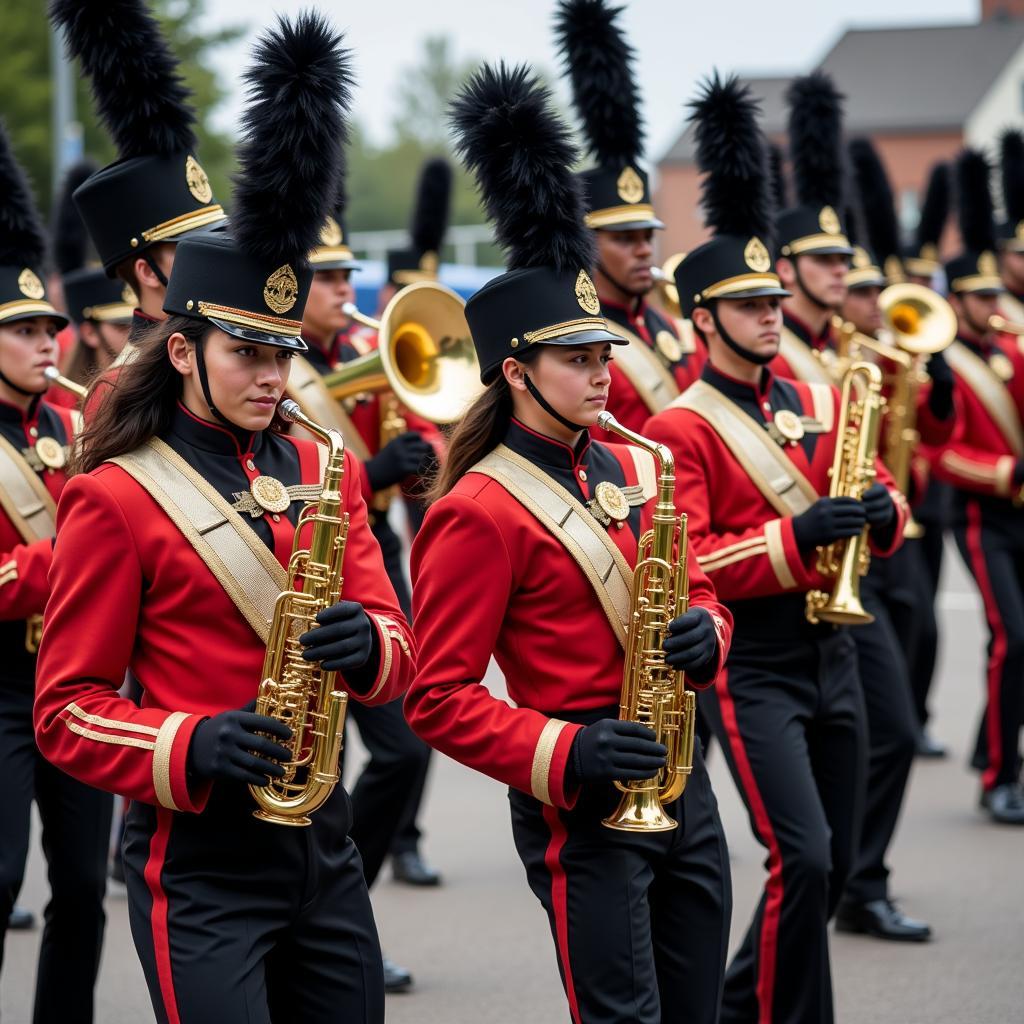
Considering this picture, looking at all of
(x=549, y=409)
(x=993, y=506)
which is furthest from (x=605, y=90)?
(x=993, y=506)

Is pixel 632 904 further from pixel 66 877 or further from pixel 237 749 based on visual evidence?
pixel 66 877

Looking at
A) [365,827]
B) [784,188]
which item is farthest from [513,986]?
[784,188]

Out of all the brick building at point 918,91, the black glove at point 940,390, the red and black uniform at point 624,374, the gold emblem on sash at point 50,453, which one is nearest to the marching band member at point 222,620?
the gold emblem on sash at point 50,453

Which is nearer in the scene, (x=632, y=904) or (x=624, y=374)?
(x=632, y=904)

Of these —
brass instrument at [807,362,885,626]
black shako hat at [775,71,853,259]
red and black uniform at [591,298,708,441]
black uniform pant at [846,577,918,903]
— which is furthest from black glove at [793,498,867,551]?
black shako hat at [775,71,853,259]

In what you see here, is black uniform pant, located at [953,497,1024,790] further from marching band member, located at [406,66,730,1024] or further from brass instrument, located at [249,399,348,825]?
brass instrument, located at [249,399,348,825]

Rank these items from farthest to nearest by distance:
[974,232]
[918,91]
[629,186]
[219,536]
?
[918,91]
[974,232]
[629,186]
[219,536]

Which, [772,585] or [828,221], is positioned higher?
[828,221]

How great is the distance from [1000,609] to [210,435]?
5.35 meters

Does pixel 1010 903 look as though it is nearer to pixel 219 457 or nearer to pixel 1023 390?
pixel 1023 390

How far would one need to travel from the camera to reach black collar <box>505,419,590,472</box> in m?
4.13

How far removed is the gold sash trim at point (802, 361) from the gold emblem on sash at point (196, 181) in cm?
245

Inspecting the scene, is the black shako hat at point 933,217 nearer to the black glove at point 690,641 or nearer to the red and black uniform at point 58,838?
the red and black uniform at point 58,838

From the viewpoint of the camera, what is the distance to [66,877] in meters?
4.88
